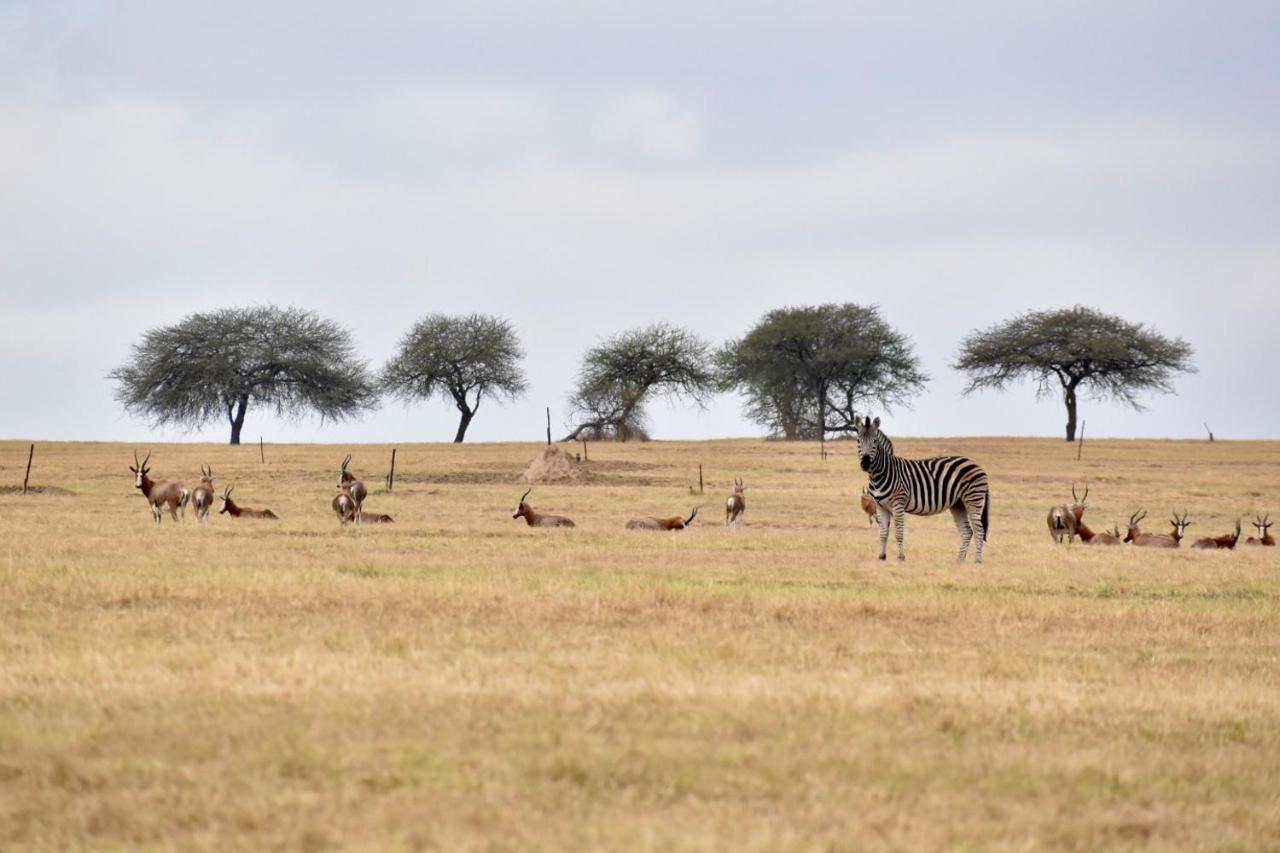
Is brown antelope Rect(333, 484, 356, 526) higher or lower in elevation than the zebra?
lower

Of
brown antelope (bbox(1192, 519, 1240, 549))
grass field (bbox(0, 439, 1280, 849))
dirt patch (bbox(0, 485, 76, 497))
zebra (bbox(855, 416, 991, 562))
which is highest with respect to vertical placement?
zebra (bbox(855, 416, 991, 562))

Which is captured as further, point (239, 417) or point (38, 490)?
point (239, 417)

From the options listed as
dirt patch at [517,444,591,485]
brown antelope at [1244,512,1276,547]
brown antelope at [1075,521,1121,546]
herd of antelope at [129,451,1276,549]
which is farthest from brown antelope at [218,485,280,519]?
brown antelope at [1244,512,1276,547]

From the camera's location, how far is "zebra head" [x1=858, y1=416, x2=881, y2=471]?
26703 mm

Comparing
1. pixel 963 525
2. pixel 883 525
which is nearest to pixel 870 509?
pixel 963 525

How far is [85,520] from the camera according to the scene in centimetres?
3056

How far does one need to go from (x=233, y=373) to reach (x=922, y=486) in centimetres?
7405

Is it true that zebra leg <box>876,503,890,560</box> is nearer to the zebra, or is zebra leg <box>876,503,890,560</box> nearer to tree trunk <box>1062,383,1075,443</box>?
the zebra

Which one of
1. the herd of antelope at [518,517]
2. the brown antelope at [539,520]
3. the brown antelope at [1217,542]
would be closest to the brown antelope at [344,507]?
the herd of antelope at [518,517]

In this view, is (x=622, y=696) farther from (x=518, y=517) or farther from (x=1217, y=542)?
(x=1217, y=542)

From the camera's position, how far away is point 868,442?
26.8m

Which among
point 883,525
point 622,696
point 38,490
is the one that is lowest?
point 622,696

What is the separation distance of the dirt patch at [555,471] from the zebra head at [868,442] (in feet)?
80.7

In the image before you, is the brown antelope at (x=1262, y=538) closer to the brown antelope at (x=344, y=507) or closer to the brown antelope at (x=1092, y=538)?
the brown antelope at (x=1092, y=538)
